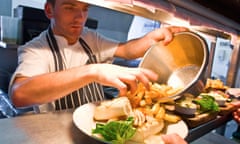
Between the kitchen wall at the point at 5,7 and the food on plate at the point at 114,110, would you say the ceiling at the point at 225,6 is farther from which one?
the kitchen wall at the point at 5,7

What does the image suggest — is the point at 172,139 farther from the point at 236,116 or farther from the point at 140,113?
the point at 236,116

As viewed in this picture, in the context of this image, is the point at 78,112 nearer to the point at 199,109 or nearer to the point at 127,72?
the point at 127,72

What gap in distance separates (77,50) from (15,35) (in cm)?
106

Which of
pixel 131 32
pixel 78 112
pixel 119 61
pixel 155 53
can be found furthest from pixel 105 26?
pixel 78 112

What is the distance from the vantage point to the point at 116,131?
1.78 feet

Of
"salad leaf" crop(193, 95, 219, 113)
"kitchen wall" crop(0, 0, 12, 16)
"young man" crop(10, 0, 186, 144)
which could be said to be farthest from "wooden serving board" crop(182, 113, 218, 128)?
"kitchen wall" crop(0, 0, 12, 16)

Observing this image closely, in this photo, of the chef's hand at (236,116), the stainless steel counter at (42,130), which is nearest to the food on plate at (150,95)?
the stainless steel counter at (42,130)

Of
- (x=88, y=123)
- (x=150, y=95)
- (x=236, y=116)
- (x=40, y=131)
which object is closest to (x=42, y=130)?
(x=40, y=131)

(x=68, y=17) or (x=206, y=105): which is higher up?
(x=68, y=17)

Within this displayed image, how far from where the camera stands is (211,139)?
98 cm

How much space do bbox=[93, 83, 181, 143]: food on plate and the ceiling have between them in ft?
1.07

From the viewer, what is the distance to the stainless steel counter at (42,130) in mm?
562

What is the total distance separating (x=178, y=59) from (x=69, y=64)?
0.52 m

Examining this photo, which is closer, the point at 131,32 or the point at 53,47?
the point at 53,47
